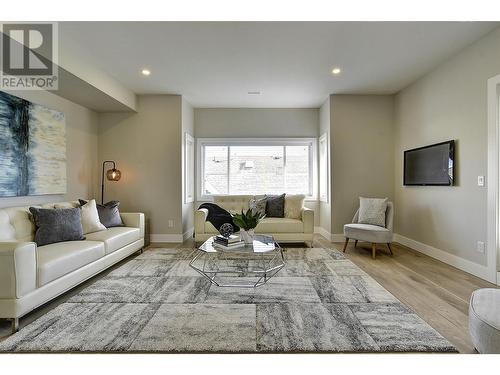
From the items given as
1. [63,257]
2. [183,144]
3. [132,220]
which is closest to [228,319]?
[63,257]

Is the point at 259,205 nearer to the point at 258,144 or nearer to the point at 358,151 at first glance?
the point at 258,144

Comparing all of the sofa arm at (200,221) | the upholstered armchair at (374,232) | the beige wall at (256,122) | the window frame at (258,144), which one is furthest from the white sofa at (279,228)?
the beige wall at (256,122)

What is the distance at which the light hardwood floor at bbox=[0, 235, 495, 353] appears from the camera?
194 cm

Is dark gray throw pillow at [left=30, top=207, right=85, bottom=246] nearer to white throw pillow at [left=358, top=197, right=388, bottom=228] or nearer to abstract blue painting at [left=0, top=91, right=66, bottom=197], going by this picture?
abstract blue painting at [left=0, top=91, right=66, bottom=197]

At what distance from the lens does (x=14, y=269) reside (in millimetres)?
1842

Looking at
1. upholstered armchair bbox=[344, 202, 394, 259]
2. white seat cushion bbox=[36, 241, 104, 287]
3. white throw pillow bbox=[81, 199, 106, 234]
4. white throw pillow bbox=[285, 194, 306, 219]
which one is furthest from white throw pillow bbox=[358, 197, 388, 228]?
white throw pillow bbox=[81, 199, 106, 234]

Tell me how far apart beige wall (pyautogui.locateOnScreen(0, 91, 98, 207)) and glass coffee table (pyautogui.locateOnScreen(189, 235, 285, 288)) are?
2381 mm

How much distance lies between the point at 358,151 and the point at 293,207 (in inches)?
63.9

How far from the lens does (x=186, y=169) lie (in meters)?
5.16

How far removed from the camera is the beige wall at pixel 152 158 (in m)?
4.80

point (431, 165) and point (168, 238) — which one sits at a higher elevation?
point (431, 165)
